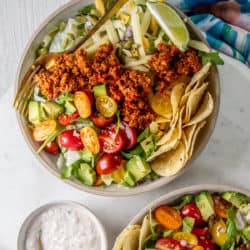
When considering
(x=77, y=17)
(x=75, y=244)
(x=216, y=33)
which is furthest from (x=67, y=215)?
(x=216, y=33)

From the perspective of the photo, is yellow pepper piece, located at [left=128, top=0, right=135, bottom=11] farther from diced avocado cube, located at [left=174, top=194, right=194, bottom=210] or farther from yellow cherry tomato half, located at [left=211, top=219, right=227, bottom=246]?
yellow cherry tomato half, located at [left=211, top=219, right=227, bottom=246]

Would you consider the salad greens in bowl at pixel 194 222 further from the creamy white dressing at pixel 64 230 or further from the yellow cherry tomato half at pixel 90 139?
the yellow cherry tomato half at pixel 90 139

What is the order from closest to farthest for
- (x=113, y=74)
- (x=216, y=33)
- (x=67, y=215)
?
(x=113, y=74), (x=67, y=215), (x=216, y=33)

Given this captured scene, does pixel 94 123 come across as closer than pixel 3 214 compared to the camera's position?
Yes

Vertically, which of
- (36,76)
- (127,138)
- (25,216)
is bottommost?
(25,216)

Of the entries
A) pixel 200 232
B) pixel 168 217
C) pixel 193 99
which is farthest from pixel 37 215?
pixel 193 99

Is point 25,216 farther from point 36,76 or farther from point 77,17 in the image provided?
point 77,17

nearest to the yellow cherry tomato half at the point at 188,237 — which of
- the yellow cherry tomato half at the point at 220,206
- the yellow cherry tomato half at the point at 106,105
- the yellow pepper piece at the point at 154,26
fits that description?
the yellow cherry tomato half at the point at 220,206

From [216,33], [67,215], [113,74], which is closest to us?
[113,74]
